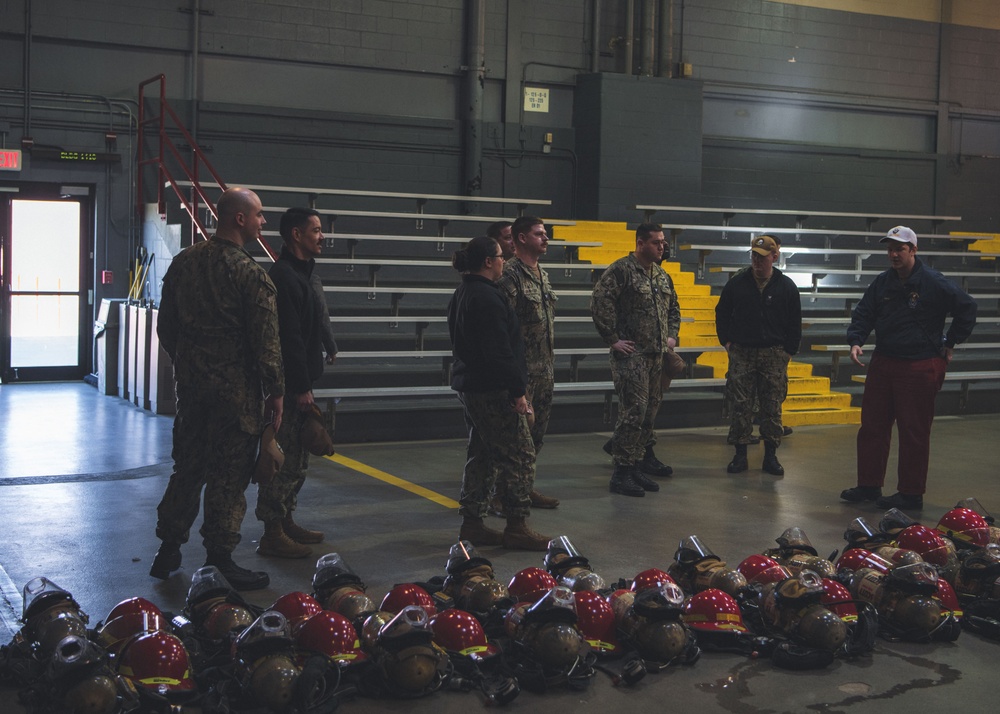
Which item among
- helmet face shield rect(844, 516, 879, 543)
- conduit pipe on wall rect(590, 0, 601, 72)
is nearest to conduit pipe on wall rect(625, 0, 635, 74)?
conduit pipe on wall rect(590, 0, 601, 72)

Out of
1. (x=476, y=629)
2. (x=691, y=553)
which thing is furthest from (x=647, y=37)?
(x=476, y=629)

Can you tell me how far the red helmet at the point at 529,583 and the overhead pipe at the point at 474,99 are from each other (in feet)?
31.5

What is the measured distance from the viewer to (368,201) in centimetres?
1318

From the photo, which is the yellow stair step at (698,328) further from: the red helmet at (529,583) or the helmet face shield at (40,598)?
the helmet face shield at (40,598)

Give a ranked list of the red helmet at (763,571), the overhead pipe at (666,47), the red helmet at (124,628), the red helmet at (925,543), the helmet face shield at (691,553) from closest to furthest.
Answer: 1. the red helmet at (124,628)
2. the red helmet at (763,571)
3. the helmet face shield at (691,553)
4. the red helmet at (925,543)
5. the overhead pipe at (666,47)

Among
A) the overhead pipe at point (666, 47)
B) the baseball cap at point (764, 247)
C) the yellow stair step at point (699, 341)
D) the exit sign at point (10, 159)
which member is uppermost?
the overhead pipe at point (666, 47)

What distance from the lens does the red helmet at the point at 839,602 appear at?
427cm

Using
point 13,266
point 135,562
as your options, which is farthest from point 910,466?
point 13,266

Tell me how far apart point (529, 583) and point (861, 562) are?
1562 mm

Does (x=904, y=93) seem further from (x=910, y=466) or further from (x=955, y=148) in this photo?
(x=910, y=466)

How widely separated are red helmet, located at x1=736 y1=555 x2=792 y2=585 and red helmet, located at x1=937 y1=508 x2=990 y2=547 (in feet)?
4.02

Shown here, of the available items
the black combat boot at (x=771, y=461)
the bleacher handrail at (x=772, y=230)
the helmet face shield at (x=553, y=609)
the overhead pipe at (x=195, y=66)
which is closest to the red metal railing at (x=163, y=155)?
the overhead pipe at (x=195, y=66)

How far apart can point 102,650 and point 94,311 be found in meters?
9.74

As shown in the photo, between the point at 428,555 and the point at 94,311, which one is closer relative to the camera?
the point at 428,555
